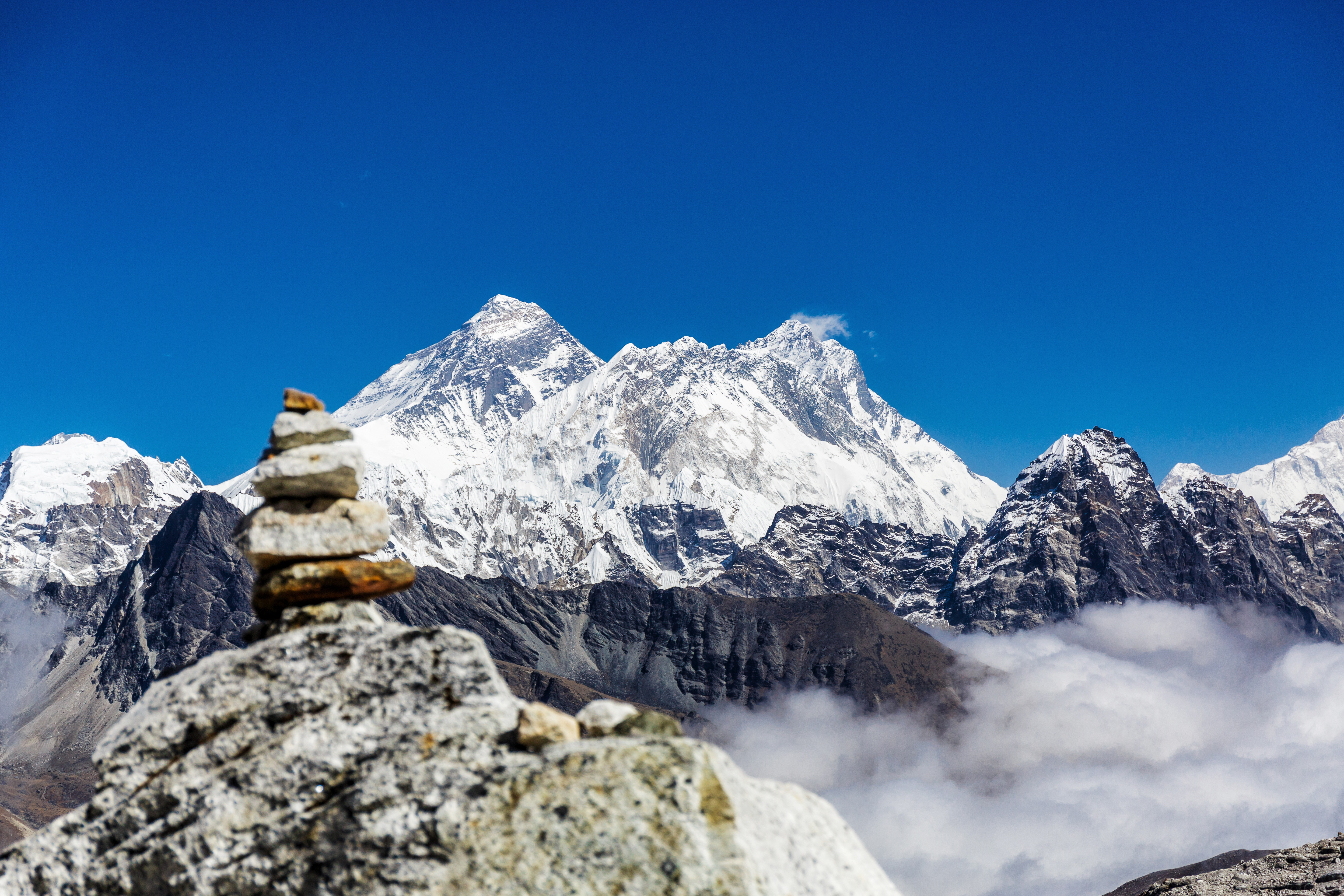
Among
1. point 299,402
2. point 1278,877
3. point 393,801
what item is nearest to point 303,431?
point 299,402

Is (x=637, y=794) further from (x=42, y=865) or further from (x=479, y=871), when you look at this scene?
(x=42, y=865)

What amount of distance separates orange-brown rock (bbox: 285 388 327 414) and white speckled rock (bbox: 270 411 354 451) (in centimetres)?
21

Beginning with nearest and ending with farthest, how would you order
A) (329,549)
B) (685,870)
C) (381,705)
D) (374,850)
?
(685,870)
(374,850)
(381,705)
(329,549)

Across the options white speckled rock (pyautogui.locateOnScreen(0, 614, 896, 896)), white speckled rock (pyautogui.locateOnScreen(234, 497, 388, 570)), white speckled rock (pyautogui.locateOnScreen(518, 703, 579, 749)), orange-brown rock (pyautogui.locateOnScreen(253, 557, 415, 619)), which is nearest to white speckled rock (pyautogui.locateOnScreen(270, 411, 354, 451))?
white speckled rock (pyautogui.locateOnScreen(234, 497, 388, 570))

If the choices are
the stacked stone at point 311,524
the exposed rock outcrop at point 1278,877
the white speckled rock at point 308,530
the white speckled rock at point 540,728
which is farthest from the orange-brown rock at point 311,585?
the exposed rock outcrop at point 1278,877

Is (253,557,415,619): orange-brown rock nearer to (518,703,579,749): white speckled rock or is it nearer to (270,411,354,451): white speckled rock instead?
(270,411,354,451): white speckled rock

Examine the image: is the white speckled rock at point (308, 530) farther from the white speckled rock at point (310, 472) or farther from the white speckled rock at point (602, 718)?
the white speckled rock at point (602, 718)

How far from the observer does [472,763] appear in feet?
43.1

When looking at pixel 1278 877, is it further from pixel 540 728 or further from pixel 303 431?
pixel 303 431

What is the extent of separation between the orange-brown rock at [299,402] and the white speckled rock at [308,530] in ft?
5.20

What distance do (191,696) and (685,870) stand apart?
771 cm

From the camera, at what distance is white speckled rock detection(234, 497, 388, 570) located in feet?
53.8

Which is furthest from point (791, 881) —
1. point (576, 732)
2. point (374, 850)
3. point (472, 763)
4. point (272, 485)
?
point (272, 485)

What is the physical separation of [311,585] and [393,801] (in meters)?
4.50
